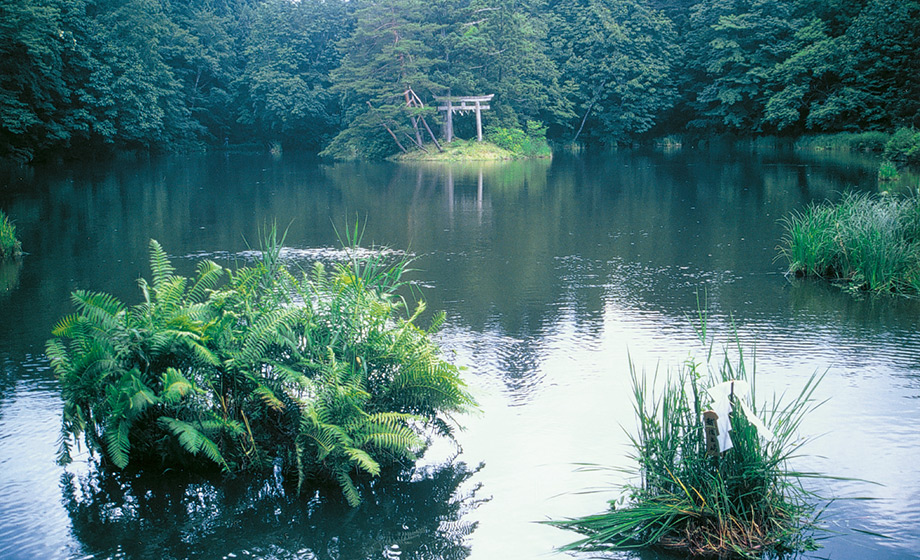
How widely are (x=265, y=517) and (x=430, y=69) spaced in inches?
1294

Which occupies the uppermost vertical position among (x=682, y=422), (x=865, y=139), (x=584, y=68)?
(x=584, y=68)

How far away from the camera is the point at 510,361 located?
6117 millimetres

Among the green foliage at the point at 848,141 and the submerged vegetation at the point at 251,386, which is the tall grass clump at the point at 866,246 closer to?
the submerged vegetation at the point at 251,386

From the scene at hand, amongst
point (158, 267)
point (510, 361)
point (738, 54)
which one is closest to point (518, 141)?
point (738, 54)

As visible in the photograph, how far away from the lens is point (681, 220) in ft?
44.7

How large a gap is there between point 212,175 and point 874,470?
77.9 feet

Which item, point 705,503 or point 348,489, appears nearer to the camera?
point 705,503

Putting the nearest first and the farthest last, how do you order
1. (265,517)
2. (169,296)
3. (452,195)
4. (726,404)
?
(726,404) < (265,517) < (169,296) < (452,195)

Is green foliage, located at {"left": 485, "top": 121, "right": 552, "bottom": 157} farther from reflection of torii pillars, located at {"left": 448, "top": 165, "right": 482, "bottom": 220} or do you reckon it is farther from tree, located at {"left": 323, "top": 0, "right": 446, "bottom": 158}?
reflection of torii pillars, located at {"left": 448, "top": 165, "right": 482, "bottom": 220}

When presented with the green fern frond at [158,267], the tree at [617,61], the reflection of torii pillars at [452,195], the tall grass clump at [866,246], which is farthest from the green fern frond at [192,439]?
the tree at [617,61]

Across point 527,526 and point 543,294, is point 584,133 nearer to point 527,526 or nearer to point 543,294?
point 543,294

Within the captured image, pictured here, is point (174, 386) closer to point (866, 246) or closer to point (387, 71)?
point (866, 246)

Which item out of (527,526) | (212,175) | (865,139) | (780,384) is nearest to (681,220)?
(780,384)

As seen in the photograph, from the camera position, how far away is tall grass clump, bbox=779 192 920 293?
316 inches
